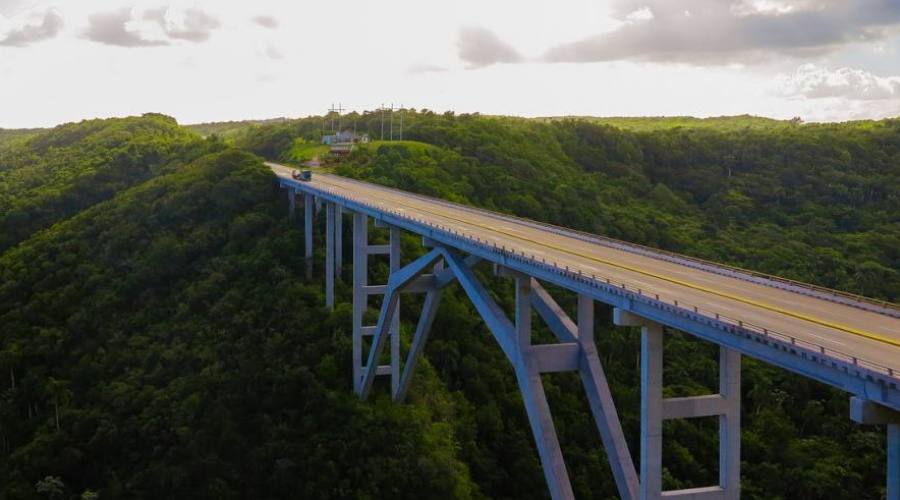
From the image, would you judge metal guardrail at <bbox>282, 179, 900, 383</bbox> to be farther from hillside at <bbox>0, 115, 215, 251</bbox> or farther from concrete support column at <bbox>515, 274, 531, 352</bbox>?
hillside at <bbox>0, 115, 215, 251</bbox>

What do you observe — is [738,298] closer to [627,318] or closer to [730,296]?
[730,296]

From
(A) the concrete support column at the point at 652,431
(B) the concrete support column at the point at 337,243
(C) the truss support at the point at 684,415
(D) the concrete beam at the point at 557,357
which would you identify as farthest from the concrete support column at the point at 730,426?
(B) the concrete support column at the point at 337,243

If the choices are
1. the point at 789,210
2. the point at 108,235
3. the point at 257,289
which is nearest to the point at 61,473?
the point at 257,289

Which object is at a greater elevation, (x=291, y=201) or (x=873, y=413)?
(x=291, y=201)

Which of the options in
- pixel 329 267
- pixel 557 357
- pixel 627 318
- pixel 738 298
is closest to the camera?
pixel 627 318

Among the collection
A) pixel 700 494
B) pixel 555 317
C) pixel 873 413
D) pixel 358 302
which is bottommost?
pixel 700 494

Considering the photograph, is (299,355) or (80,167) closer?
(299,355)

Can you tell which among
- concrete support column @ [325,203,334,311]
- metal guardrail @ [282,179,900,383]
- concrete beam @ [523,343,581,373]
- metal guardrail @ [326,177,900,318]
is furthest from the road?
concrete support column @ [325,203,334,311]

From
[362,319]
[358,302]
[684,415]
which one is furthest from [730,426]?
[362,319]
